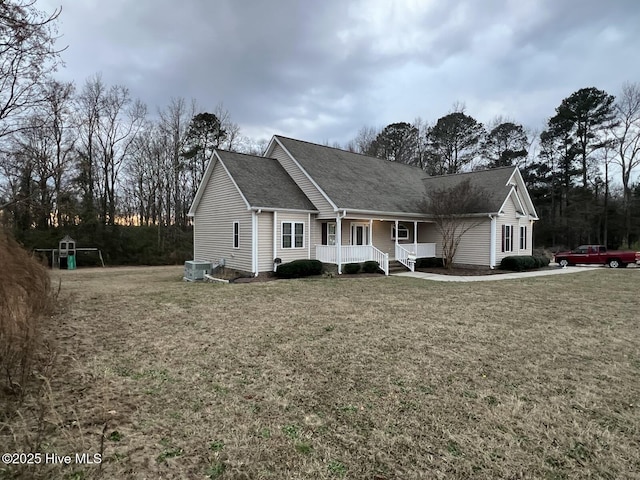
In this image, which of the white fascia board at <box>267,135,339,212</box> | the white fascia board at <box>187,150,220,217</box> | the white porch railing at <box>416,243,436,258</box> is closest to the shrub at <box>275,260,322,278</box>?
the white fascia board at <box>267,135,339,212</box>

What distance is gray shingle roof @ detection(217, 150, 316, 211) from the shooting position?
1588 cm

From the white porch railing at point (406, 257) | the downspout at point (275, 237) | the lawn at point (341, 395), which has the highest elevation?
the downspout at point (275, 237)

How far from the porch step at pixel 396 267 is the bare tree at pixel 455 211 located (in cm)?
260

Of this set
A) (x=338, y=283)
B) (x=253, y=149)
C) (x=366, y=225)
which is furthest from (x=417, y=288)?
(x=253, y=149)

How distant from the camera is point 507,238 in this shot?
20719 millimetres

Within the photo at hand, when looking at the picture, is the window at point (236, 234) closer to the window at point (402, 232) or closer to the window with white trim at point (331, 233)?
the window with white trim at point (331, 233)

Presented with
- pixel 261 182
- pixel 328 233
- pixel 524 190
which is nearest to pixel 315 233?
pixel 328 233

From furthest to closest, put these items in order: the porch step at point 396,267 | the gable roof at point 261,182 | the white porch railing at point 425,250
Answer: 1. the white porch railing at point 425,250
2. the porch step at point 396,267
3. the gable roof at point 261,182

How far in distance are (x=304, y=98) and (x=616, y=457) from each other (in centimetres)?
2540

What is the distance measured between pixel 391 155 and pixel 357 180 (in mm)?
21866

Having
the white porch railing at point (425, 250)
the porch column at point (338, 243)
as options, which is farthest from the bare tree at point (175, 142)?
the white porch railing at point (425, 250)

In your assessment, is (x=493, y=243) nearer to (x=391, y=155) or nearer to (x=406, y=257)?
(x=406, y=257)

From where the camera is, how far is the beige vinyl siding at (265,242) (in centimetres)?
1558

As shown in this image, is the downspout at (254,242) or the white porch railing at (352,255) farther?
the white porch railing at (352,255)
